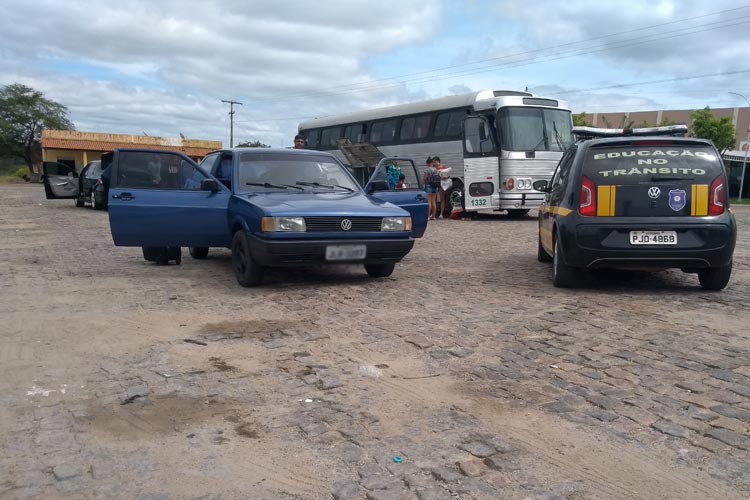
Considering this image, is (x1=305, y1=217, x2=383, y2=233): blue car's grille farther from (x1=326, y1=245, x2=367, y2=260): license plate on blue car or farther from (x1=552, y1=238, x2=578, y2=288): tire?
(x1=552, y1=238, x2=578, y2=288): tire

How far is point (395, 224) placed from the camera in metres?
7.48

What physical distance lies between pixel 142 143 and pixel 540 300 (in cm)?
4624

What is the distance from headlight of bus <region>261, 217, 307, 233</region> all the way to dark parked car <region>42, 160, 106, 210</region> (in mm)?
16794

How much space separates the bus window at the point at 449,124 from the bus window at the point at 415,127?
1.77 ft

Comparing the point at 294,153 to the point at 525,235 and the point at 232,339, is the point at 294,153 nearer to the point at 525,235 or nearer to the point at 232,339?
the point at 232,339

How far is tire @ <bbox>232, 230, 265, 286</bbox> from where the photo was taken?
730 cm

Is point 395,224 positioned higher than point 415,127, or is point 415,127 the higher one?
point 415,127

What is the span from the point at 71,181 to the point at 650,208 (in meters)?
21.4

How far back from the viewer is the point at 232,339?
531 cm

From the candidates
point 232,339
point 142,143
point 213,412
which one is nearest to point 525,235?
point 232,339

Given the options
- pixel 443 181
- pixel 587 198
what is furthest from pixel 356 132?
pixel 587 198

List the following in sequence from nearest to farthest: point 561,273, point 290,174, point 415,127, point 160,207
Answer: point 561,273
point 160,207
point 290,174
point 415,127

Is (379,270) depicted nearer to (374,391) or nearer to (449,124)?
(374,391)

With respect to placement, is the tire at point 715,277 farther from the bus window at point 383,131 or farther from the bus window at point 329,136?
the bus window at point 329,136
